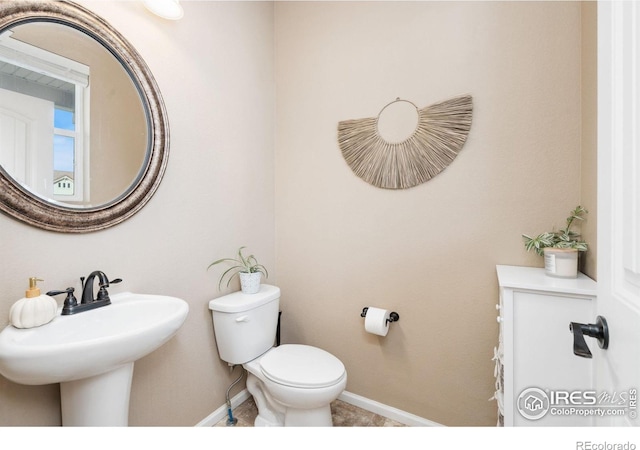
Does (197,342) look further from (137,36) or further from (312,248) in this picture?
(137,36)

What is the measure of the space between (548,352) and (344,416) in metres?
1.18

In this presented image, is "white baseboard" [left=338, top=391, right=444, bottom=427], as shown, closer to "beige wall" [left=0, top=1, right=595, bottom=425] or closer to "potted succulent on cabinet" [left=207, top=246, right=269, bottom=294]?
"beige wall" [left=0, top=1, right=595, bottom=425]

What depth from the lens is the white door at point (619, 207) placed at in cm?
53

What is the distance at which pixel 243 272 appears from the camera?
167 cm

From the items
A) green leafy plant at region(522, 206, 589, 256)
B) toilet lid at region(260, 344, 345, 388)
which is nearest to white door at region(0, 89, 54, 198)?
toilet lid at region(260, 344, 345, 388)

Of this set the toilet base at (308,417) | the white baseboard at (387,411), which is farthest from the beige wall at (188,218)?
the white baseboard at (387,411)

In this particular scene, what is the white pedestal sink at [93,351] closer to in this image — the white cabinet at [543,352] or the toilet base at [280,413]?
the toilet base at [280,413]

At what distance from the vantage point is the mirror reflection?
1.01 meters

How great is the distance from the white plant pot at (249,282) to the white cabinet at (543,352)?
120 centimetres

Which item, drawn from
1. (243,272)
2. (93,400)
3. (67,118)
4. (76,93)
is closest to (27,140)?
(67,118)

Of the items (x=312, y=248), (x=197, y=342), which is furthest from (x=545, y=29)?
(x=197, y=342)

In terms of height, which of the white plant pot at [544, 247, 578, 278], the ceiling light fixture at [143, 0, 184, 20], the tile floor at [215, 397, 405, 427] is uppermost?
the ceiling light fixture at [143, 0, 184, 20]

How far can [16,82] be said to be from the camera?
3.33ft

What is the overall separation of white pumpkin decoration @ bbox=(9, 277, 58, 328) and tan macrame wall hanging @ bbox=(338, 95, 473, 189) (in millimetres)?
1485
